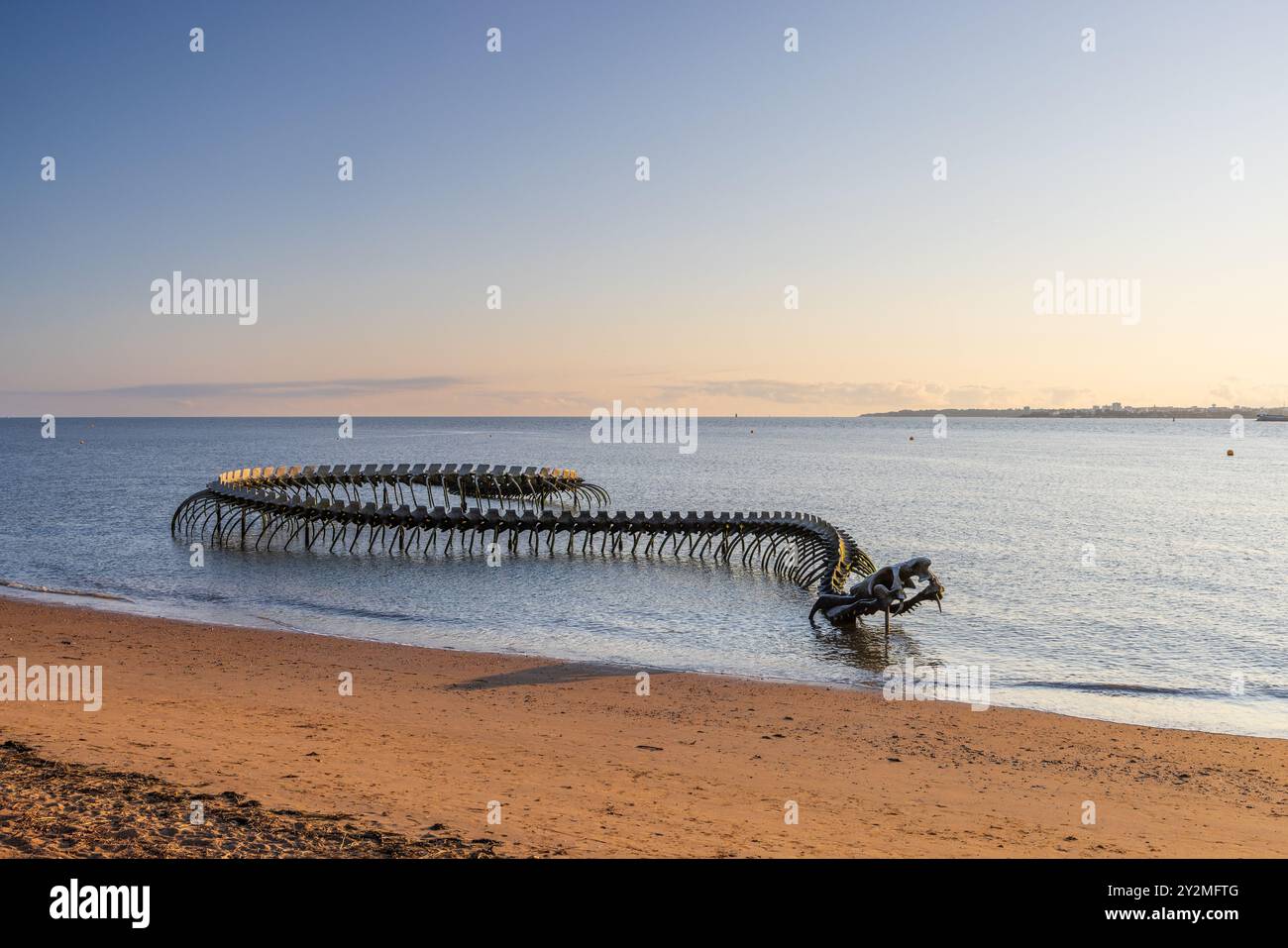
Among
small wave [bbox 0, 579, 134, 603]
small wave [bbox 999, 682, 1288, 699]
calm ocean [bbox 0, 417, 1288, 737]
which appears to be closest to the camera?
small wave [bbox 999, 682, 1288, 699]

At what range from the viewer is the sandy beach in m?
7.94

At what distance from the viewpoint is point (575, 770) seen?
11.0 meters

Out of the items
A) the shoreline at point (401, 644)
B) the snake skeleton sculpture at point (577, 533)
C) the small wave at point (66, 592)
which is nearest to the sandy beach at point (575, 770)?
the shoreline at point (401, 644)

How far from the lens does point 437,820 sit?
8.27 m

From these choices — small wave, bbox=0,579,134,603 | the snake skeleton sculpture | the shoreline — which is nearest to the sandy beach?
the shoreline

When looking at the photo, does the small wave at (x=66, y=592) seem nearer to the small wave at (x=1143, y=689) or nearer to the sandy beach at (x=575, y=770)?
the sandy beach at (x=575, y=770)

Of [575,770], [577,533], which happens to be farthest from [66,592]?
[575,770]

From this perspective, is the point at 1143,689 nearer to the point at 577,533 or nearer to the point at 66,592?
the point at 577,533

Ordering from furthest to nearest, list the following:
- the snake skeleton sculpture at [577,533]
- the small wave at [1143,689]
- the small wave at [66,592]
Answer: the small wave at [66,592] < the snake skeleton sculpture at [577,533] < the small wave at [1143,689]

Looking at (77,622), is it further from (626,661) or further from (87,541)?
(87,541)

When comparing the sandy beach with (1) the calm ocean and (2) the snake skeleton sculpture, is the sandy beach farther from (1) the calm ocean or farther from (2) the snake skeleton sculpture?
(2) the snake skeleton sculpture

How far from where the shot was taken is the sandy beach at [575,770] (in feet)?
26.1

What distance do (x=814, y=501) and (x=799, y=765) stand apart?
162 ft
